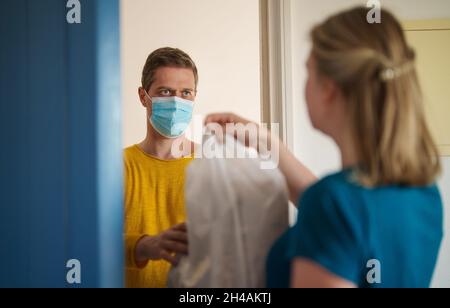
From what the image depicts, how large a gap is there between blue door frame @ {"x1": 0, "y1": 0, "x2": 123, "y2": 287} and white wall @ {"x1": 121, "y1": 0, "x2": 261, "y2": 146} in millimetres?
839

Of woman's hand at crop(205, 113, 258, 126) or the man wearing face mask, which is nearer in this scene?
woman's hand at crop(205, 113, 258, 126)

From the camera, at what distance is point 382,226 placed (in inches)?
18.4

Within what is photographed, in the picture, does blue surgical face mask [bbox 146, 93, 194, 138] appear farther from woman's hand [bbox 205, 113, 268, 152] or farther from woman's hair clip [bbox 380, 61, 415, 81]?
woman's hair clip [bbox 380, 61, 415, 81]

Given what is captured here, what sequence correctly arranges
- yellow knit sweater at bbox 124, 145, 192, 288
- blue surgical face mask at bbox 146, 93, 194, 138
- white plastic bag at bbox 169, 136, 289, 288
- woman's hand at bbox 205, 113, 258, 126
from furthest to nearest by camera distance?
1. blue surgical face mask at bbox 146, 93, 194, 138
2. yellow knit sweater at bbox 124, 145, 192, 288
3. woman's hand at bbox 205, 113, 258, 126
4. white plastic bag at bbox 169, 136, 289, 288

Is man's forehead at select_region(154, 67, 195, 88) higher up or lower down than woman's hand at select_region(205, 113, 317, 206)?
higher up

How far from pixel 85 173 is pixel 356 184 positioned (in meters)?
0.39

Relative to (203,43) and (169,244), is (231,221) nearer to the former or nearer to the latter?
(169,244)

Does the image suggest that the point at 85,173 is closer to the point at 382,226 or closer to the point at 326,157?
the point at 382,226

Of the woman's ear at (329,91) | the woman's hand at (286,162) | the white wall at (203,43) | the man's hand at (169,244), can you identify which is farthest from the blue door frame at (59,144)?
the white wall at (203,43)

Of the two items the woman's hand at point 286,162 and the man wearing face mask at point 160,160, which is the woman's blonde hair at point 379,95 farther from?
the man wearing face mask at point 160,160

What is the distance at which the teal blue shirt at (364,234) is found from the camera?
0.43m

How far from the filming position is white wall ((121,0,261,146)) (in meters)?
1.45

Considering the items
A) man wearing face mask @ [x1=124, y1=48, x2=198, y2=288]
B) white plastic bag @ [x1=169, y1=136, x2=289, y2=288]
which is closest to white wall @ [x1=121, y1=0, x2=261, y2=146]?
man wearing face mask @ [x1=124, y1=48, x2=198, y2=288]

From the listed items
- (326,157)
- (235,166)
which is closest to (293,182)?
(235,166)
